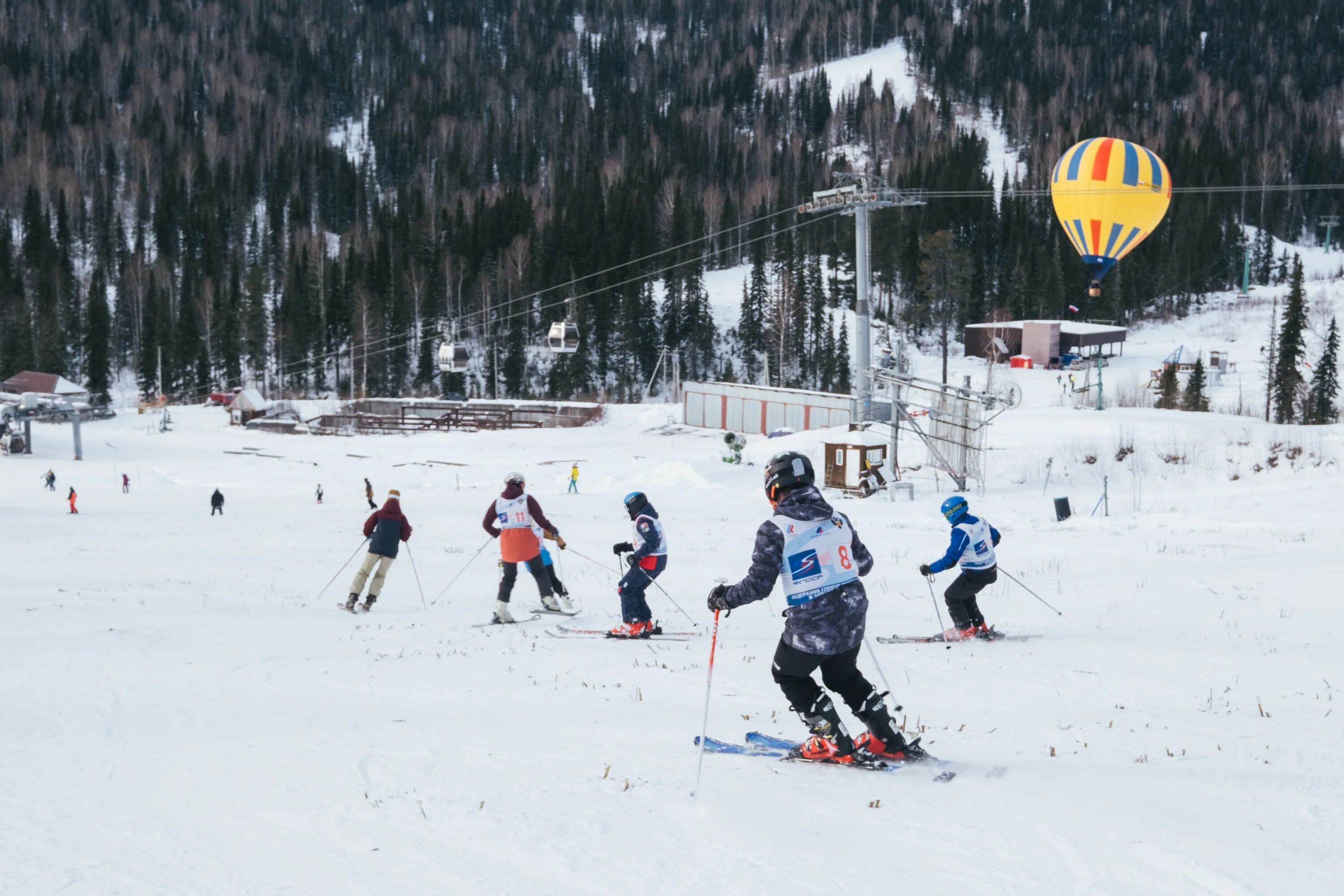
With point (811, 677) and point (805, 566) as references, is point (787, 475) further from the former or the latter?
point (811, 677)

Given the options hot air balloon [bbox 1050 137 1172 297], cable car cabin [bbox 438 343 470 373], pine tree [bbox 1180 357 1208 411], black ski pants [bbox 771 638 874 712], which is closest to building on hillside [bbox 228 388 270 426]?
cable car cabin [bbox 438 343 470 373]

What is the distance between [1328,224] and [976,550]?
122 m

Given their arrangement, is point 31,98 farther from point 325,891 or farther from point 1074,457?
point 325,891

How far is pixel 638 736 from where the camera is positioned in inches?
264

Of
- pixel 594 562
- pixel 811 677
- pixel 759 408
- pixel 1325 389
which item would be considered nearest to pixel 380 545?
pixel 594 562

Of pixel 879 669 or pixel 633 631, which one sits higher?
pixel 879 669

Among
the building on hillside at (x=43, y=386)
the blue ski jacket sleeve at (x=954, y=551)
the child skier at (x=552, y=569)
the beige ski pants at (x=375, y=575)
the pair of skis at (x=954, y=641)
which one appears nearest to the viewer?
the blue ski jacket sleeve at (x=954, y=551)

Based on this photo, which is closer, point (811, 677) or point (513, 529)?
point (811, 677)

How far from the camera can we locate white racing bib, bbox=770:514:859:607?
5.75 m

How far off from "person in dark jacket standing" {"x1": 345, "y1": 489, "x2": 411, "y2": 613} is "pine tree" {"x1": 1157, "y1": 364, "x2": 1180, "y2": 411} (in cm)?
4859

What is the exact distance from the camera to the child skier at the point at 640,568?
1134 cm

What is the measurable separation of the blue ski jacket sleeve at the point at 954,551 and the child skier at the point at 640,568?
2.90 m

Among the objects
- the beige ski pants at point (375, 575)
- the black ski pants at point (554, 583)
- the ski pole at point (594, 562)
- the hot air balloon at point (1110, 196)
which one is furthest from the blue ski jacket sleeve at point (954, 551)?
the hot air balloon at point (1110, 196)

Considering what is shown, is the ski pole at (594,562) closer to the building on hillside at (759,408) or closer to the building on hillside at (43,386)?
the building on hillside at (759,408)
